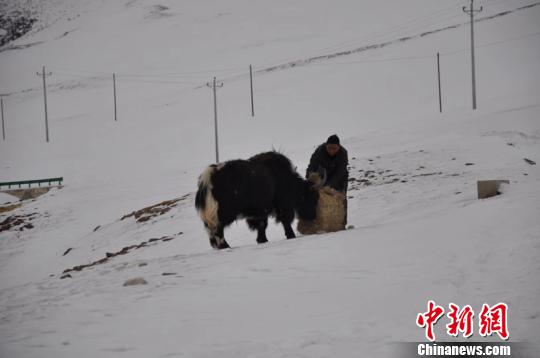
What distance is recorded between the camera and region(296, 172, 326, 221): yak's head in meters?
9.73

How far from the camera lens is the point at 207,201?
346 inches

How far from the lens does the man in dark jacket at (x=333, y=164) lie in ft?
31.4

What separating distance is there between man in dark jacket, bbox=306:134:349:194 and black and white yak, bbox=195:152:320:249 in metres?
0.30

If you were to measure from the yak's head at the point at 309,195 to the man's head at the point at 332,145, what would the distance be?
439 mm

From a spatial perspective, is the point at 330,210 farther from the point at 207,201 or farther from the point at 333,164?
the point at 207,201

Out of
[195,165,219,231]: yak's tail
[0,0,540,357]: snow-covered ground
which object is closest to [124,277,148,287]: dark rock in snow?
[0,0,540,357]: snow-covered ground

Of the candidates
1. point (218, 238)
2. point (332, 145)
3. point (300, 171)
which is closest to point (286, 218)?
point (218, 238)

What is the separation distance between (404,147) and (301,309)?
19332 millimetres

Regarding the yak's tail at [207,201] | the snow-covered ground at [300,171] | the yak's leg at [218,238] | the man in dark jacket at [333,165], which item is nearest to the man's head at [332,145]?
the man in dark jacket at [333,165]

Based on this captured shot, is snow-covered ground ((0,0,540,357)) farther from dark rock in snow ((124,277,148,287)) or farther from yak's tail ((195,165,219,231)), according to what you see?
yak's tail ((195,165,219,231))

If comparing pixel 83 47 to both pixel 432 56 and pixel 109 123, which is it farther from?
pixel 432 56

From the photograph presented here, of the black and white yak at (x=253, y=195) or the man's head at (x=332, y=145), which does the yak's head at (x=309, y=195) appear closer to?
the black and white yak at (x=253, y=195)

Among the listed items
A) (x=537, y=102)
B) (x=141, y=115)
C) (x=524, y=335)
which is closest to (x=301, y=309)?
(x=524, y=335)

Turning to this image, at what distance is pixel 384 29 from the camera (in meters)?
69.6
